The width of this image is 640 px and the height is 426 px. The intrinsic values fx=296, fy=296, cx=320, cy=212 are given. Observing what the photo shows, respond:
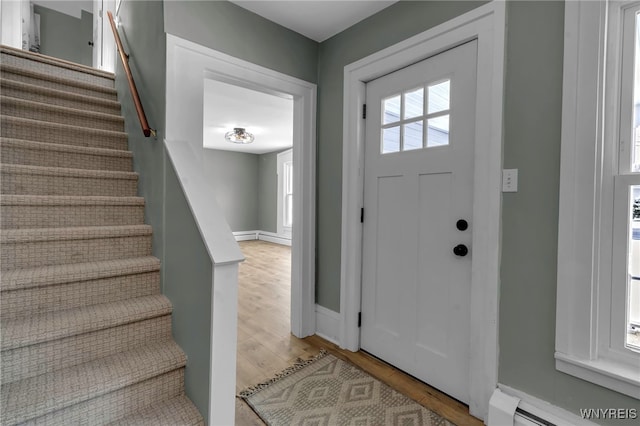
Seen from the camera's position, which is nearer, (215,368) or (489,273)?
(215,368)

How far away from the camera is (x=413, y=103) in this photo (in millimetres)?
1932

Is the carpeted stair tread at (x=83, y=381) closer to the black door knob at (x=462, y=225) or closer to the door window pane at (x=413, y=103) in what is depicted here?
the black door knob at (x=462, y=225)

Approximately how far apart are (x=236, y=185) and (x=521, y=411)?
7477mm

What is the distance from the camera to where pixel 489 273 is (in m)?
1.55

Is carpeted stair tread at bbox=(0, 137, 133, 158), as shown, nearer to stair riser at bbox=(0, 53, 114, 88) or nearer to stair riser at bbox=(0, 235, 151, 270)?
stair riser at bbox=(0, 235, 151, 270)

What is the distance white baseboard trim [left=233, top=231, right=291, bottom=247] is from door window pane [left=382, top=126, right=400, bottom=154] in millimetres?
5569

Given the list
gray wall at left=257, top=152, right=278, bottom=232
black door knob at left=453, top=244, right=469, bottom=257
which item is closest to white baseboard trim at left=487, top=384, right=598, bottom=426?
black door knob at left=453, top=244, right=469, bottom=257

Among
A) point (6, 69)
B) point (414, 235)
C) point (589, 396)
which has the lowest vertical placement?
point (589, 396)

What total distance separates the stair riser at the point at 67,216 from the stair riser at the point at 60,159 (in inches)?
16.6

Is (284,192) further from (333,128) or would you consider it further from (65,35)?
(333,128)

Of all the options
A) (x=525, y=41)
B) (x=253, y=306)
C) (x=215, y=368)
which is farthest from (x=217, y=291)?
(x=253, y=306)

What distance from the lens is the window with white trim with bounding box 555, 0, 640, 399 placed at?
1222 millimetres

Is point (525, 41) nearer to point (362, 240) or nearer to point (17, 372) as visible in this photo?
point (362, 240)

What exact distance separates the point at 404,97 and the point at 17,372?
246 centimetres
